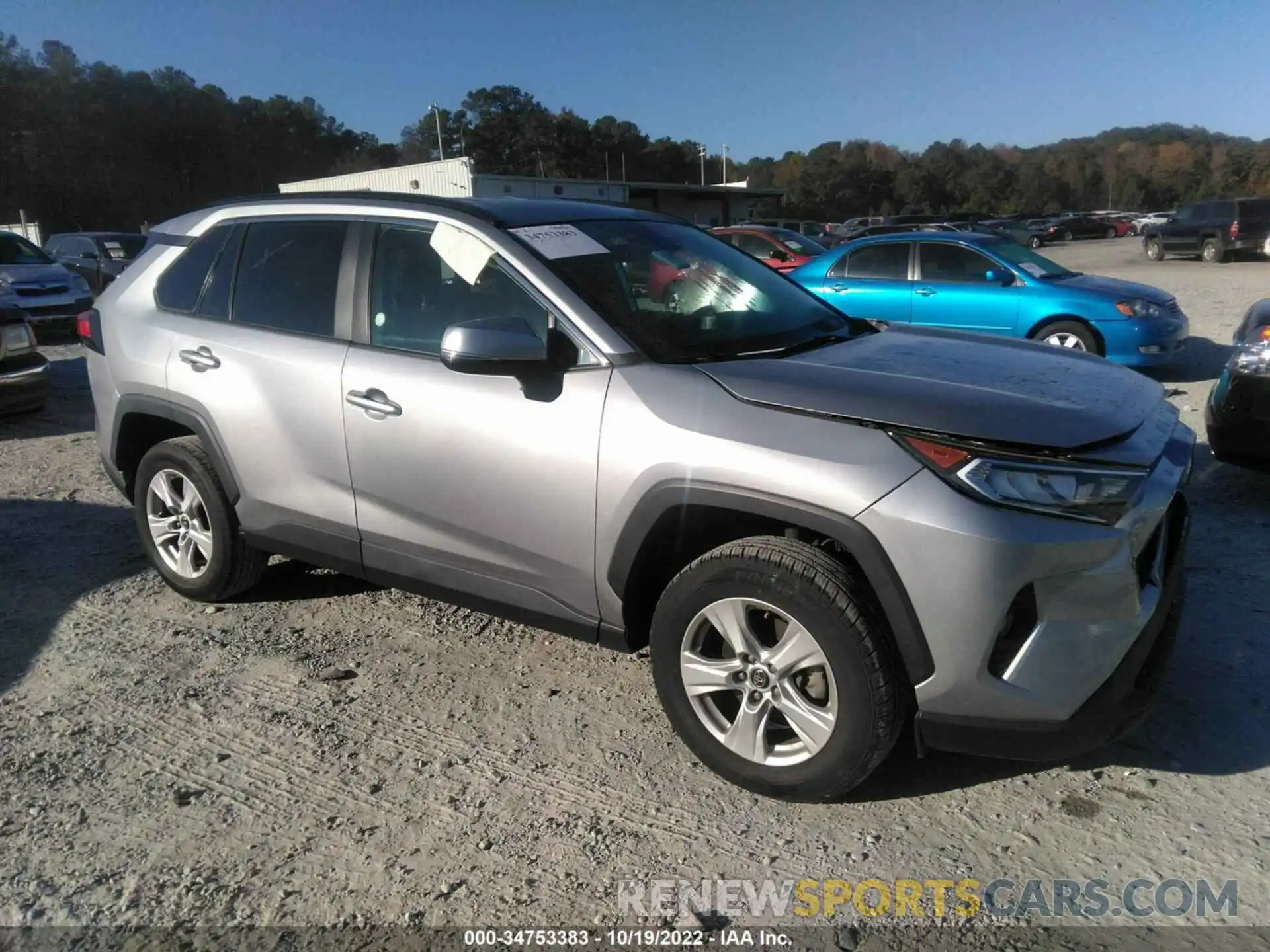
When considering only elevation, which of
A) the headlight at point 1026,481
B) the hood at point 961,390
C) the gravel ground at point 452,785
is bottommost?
the gravel ground at point 452,785

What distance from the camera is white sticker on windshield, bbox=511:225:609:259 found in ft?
10.7

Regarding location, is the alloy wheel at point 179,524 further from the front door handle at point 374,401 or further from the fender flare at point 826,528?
the fender flare at point 826,528

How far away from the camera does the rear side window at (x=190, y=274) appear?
13.4ft

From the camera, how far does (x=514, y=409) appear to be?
3039mm

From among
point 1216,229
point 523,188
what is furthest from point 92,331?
Answer: point 523,188

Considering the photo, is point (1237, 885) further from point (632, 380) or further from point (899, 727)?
point (632, 380)

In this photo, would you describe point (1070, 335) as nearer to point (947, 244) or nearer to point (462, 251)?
point (947, 244)

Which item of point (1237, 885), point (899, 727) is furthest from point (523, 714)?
point (1237, 885)

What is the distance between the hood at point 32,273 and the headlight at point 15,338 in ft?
21.2

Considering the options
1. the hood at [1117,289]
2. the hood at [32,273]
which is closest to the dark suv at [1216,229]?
the hood at [1117,289]

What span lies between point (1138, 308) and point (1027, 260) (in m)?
1.17

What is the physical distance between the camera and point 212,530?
4027 millimetres

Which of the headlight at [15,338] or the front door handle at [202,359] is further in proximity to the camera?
the headlight at [15,338]

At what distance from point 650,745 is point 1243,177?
97122 mm
